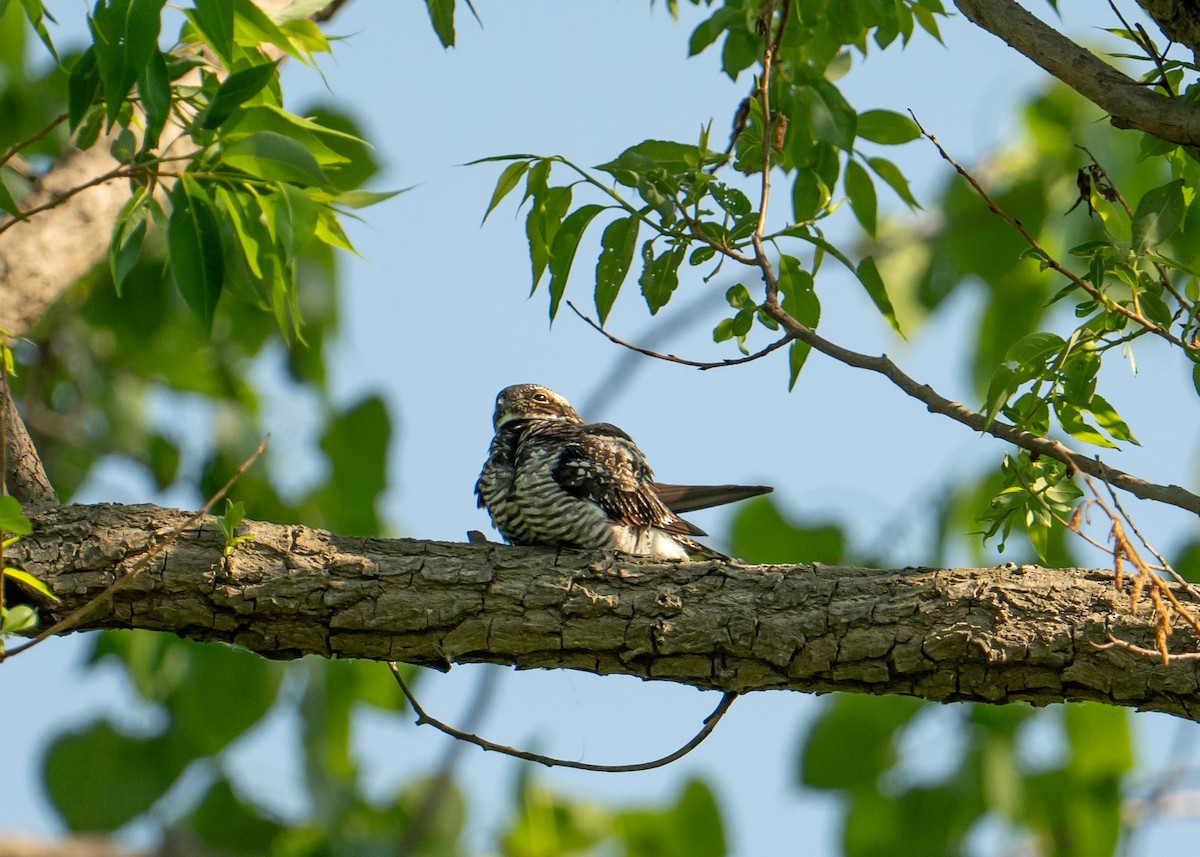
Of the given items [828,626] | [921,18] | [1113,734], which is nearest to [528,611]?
[828,626]

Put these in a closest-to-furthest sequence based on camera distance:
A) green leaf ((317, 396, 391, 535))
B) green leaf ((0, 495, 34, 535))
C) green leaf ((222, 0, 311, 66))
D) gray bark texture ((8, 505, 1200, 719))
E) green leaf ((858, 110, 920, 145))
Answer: green leaf ((0, 495, 34, 535)) < gray bark texture ((8, 505, 1200, 719)) < green leaf ((222, 0, 311, 66)) < green leaf ((858, 110, 920, 145)) < green leaf ((317, 396, 391, 535))

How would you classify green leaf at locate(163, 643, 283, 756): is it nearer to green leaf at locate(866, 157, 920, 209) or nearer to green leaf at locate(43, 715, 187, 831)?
green leaf at locate(43, 715, 187, 831)

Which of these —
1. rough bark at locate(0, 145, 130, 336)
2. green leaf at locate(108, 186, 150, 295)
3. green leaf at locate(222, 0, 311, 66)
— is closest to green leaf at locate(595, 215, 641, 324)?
green leaf at locate(222, 0, 311, 66)

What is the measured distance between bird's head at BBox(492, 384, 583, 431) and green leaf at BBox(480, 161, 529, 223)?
1.99 m

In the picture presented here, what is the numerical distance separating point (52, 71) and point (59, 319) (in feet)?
4.37

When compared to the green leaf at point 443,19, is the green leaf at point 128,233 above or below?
below

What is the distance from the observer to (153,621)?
3025 mm

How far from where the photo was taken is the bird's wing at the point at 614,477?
408 cm

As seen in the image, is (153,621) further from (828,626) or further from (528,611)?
(828,626)

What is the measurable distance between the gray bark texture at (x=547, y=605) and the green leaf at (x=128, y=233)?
64 cm

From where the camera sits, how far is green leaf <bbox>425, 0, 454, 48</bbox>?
2898mm

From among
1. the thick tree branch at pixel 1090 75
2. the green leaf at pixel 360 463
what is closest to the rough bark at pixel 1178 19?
the thick tree branch at pixel 1090 75

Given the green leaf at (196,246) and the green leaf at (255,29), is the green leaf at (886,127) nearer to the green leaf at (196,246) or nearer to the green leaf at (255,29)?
the green leaf at (255,29)

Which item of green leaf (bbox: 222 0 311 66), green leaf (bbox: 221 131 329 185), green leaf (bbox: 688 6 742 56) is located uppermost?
green leaf (bbox: 688 6 742 56)
